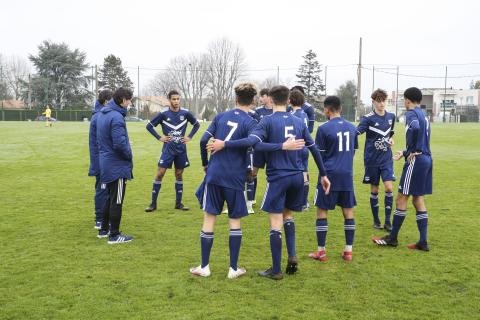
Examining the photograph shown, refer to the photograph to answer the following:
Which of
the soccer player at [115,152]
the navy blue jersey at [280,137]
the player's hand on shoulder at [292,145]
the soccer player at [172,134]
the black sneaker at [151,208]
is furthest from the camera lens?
the black sneaker at [151,208]

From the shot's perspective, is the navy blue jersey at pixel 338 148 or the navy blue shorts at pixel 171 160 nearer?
the navy blue jersey at pixel 338 148

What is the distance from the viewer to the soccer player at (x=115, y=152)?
684 centimetres

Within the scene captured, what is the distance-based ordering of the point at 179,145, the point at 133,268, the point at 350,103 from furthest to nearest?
the point at 350,103
the point at 179,145
the point at 133,268

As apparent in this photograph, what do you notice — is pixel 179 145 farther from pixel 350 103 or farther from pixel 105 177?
pixel 350 103

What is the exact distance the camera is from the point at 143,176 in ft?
48.2

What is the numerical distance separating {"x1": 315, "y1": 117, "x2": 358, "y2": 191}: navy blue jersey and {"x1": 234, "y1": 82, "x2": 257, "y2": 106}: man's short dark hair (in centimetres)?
115

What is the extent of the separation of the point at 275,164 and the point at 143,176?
9.89m

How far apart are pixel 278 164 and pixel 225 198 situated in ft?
2.57

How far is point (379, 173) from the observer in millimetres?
8031

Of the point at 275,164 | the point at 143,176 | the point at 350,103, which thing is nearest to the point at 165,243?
the point at 275,164

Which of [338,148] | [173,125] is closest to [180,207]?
[173,125]

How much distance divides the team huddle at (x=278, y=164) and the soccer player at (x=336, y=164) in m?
0.01

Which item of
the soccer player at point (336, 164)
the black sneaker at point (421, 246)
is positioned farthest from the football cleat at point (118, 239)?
the black sneaker at point (421, 246)

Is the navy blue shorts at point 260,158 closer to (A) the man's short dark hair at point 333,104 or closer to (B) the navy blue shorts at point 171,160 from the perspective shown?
(A) the man's short dark hair at point 333,104
